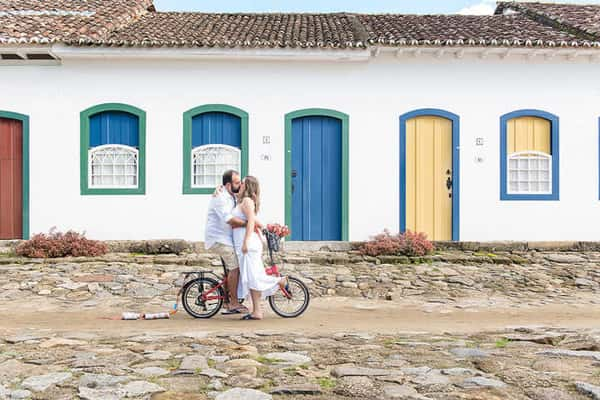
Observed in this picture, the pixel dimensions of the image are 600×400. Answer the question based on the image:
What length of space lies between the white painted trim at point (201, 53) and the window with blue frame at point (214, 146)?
1.13m

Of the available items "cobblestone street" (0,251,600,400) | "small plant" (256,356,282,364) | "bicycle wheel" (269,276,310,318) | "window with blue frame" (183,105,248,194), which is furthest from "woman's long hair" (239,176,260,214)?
"window with blue frame" (183,105,248,194)

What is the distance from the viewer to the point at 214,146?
1295 centimetres

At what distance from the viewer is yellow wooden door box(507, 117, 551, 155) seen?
13.2 meters

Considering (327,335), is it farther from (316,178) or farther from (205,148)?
(205,148)

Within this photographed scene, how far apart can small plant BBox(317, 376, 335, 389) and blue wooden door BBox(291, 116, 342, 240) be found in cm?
837

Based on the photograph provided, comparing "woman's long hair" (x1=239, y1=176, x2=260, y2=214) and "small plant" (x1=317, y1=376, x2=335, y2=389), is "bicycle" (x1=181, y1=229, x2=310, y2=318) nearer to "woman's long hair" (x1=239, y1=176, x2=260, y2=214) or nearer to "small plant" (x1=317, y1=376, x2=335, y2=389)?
"woman's long hair" (x1=239, y1=176, x2=260, y2=214)

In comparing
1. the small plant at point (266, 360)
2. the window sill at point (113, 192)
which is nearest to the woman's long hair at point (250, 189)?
the small plant at point (266, 360)

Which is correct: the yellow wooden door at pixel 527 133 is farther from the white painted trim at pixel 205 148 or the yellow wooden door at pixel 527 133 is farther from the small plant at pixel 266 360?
the small plant at pixel 266 360

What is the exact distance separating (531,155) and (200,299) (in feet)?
26.6

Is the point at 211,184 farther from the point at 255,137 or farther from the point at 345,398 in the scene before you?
the point at 345,398

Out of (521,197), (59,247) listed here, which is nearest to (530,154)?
(521,197)

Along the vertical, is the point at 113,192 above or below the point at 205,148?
below

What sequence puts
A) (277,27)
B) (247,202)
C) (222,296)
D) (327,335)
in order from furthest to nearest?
(277,27) → (222,296) → (247,202) → (327,335)

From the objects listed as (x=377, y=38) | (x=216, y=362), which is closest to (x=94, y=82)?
(x=377, y=38)
